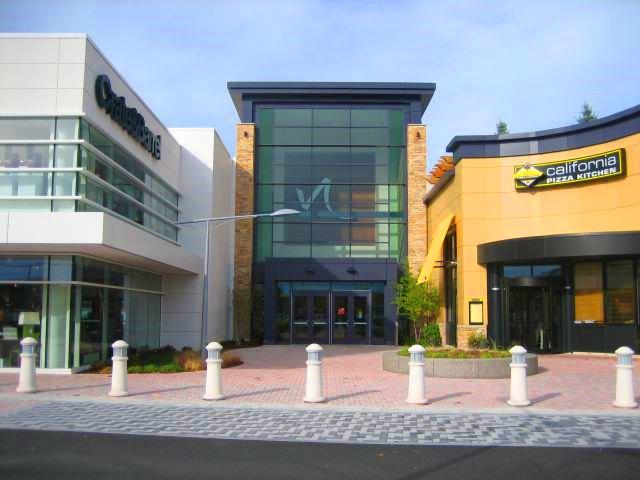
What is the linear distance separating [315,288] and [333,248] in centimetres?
214

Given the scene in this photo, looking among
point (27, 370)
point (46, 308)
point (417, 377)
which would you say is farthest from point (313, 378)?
point (46, 308)

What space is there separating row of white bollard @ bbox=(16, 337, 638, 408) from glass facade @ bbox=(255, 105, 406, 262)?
18569 millimetres

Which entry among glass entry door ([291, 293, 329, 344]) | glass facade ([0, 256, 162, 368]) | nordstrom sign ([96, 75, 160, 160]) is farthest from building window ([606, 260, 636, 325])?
glass facade ([0, 256, 162, 368])

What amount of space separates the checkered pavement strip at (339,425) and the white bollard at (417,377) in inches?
32.6

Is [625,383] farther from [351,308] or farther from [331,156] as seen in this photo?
[331,156]

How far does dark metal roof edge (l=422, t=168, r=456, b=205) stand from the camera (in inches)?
1045

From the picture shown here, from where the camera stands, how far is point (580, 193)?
23.0 m

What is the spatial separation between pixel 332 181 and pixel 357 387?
60.1 ft

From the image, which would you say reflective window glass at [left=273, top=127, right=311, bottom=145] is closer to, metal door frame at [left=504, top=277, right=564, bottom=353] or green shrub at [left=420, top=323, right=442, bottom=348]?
green shrub at [left=420, top=323, right=442, bottom=348]

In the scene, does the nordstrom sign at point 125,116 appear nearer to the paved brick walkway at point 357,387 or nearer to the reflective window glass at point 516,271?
the paved brick walkway at point 357,387

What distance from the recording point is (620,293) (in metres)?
21.5

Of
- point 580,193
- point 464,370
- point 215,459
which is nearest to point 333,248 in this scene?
point 580,193

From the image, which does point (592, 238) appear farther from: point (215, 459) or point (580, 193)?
point (215, 459)

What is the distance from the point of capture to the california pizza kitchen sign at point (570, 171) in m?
21.6
